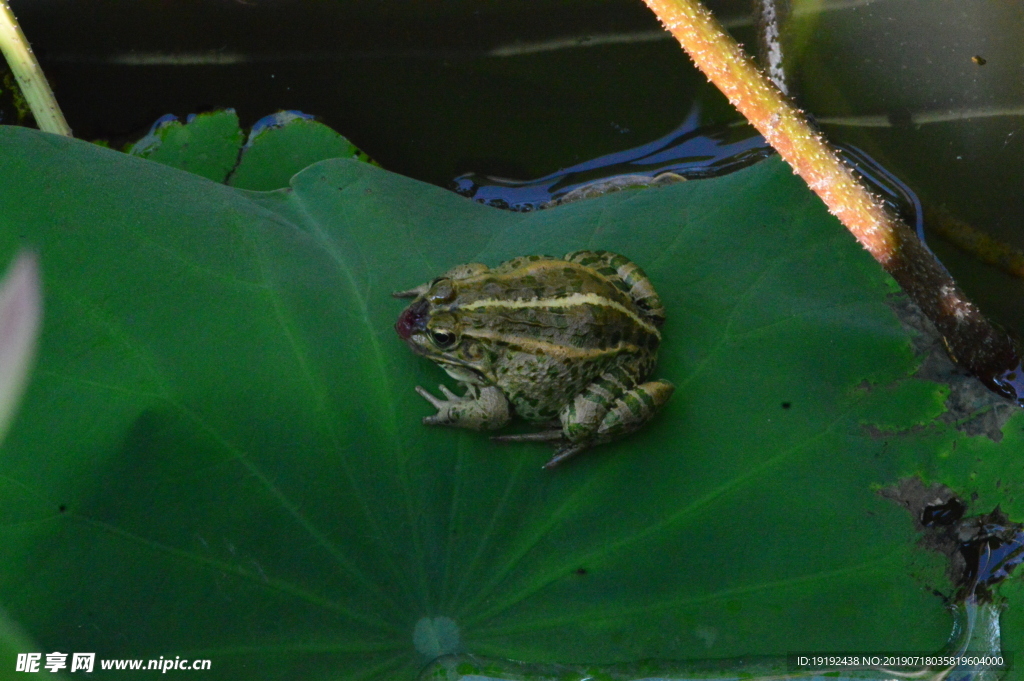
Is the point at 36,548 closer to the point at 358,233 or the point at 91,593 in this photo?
the point at 91,593

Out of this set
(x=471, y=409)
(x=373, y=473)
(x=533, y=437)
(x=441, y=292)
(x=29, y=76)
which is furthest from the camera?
(x=29, y=76)

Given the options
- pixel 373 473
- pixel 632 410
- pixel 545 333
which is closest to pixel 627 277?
pixel 545 333

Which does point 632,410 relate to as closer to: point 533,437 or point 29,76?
point 533,437

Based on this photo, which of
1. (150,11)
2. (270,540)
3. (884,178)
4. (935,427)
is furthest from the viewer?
(150,11)

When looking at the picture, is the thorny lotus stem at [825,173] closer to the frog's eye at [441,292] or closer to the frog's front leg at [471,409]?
the frog's eye at [441,292]

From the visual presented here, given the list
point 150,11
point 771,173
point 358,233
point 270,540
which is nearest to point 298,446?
point 270,540

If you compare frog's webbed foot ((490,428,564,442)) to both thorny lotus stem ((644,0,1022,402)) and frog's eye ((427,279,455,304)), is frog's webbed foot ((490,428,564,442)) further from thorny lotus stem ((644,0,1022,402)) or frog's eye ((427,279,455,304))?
thorny lotus stem ((644,0,1022,402))
